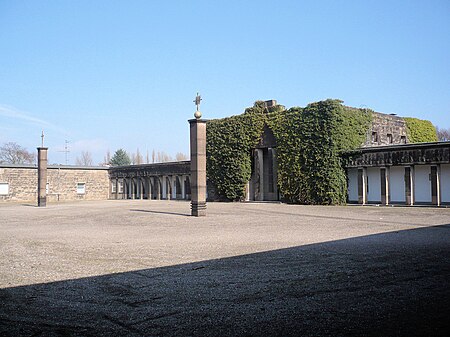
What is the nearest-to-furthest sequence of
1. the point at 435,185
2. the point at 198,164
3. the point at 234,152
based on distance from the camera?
the point at 198,164 → the point at 435,185 → the point at 234,152

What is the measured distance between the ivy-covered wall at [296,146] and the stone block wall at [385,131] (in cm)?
77

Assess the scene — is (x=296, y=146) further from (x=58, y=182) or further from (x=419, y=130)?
(x=58, y=182)

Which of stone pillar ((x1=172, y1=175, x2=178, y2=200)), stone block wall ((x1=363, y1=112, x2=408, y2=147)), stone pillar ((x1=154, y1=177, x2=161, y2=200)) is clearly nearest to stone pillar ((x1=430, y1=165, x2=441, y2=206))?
stone block wall ((x1=363, y1=112, x2=408, y2=147))

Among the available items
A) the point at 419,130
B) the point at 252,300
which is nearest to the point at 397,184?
the point at 419,130

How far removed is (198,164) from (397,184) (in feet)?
41.4

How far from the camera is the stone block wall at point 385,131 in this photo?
3169cm

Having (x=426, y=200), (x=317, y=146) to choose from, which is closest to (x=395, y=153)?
(x=426, y=200)

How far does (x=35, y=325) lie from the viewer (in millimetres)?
4777

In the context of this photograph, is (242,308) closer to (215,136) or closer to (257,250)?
(257,250)

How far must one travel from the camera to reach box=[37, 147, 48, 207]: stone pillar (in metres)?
32.1

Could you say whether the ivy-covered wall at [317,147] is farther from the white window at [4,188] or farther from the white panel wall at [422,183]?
the white window at [4,188]

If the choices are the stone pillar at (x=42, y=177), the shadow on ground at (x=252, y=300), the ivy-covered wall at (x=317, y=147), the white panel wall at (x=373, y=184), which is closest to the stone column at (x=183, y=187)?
the ivy-covered wall at (x=317, y=147)

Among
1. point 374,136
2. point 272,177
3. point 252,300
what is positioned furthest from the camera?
point 272,177

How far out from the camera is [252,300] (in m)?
5.66
